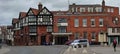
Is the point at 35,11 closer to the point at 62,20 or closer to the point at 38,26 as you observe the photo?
the point at 38,26

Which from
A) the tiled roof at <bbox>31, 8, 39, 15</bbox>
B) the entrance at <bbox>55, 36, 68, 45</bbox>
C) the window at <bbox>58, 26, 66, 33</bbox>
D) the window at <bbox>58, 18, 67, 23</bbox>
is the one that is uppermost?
the tiled roof at <bbox>31, 8, 39, 15</bbox>

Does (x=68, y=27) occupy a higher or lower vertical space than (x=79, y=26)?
lower

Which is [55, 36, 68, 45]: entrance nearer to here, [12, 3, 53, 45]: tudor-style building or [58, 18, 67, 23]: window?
[12, 3, 53, 45]: tudor-style building

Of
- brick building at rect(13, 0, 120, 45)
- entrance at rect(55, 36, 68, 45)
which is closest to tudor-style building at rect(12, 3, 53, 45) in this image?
brick building at rect(13, 0, 120, 45)

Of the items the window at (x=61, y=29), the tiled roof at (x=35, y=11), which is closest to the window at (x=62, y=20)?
the window at (x=61, y=29)

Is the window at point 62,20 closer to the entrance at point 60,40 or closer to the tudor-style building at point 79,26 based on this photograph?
the tudor-style building at point 79,26

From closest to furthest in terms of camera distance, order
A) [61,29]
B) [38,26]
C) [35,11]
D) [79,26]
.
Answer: [79,26], [61,29], [38,26], [35,11]

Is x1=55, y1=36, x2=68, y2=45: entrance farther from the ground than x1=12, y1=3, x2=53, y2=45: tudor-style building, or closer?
closer

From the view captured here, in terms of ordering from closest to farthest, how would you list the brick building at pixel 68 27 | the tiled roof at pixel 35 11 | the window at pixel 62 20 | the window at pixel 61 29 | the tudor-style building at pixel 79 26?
the brick building at pixel 68 27 → the tudor-style building at pixel 79 26 → the window at pixel 61 29 → the window at pixel 62 20 → the tiled roof at pixel 35 11

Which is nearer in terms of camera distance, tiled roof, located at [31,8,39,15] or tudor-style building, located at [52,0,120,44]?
tudor-style building, located at [52,0,120,44]

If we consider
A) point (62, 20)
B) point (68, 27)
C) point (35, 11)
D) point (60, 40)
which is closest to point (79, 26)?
point (68, 27)

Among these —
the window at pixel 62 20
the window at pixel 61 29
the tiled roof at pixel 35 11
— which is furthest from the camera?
the tiled roof at pixel 35 11

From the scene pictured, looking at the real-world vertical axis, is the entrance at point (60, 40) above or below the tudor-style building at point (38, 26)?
below

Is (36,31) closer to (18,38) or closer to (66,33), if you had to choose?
(66,33)
